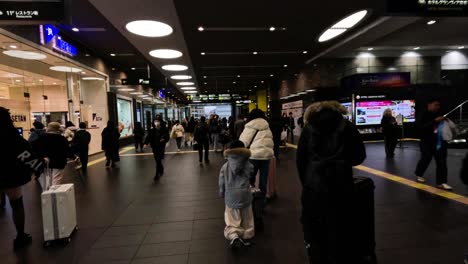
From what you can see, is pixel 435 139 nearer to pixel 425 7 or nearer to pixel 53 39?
pixel 425 7

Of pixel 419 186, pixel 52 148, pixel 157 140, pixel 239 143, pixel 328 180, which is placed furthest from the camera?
pixel 157 140

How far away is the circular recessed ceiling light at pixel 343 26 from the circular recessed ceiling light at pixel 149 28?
5317 mm

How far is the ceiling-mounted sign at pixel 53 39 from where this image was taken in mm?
7656

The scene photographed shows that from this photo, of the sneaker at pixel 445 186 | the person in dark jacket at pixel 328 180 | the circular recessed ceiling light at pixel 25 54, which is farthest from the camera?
the circular recessed ceiling light at pixel 25 54

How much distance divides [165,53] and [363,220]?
10.7 m

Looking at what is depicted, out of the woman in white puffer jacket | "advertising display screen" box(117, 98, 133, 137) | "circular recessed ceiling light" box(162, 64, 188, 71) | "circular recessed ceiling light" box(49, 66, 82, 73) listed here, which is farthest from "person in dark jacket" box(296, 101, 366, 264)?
"advertising display screen" box(117, 98, 133, 137)

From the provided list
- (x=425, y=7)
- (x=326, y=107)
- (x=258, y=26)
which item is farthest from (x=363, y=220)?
(x=258, y=26)

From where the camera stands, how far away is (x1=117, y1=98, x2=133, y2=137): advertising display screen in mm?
15016

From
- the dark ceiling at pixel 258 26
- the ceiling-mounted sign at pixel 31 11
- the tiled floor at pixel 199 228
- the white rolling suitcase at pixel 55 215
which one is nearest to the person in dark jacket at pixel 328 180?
Answer: the tiled floor at pixel 199 228

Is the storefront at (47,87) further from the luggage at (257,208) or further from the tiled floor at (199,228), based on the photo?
the luggage at (257,208)

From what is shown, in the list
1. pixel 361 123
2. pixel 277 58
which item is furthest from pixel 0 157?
pixel 361 123

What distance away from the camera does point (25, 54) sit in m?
7.73

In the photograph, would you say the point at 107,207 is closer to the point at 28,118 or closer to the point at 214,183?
the point at 214,183

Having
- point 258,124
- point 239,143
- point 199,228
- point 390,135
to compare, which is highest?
point 258,124
